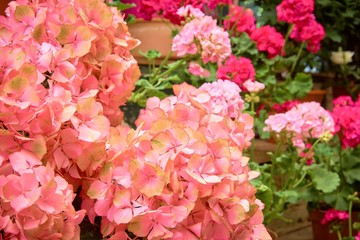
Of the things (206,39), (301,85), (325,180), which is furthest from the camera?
(301,85)

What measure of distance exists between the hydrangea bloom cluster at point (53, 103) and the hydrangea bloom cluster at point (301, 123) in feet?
2.85

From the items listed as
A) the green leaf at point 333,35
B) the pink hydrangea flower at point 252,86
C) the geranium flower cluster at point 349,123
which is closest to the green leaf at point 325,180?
the geranium flower cluster at point 349,123

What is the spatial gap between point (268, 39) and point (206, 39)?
0.74 meters

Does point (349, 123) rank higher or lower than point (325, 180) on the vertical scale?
higher

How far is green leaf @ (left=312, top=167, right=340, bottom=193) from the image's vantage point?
6.77ft

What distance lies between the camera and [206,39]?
1616 millimetres

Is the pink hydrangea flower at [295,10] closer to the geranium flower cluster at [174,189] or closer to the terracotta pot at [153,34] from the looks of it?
the terracotta pot at [153,34]

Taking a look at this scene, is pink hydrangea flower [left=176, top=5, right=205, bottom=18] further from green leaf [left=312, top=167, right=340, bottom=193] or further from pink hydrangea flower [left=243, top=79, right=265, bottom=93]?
green leaf [left=312, top=167, right=340, bottom=193]

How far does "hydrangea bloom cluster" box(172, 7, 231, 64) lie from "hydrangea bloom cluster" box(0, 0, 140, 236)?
0.65 meters

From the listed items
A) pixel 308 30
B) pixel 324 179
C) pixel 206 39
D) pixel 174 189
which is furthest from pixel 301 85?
pixel 174 189

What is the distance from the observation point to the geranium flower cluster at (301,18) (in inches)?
90.5

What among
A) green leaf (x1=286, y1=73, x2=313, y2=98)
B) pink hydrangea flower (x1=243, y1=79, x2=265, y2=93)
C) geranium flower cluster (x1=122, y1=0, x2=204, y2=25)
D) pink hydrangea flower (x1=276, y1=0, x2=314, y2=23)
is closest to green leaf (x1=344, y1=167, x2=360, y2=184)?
green leaf (x1=286, y1=73, x2=313, y2=98)

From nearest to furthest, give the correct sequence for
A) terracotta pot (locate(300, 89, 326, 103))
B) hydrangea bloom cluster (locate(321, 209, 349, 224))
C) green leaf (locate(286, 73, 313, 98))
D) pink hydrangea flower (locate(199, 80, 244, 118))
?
pink hydrangea flower (locate(199, 80, 244, 118)) < hydrangea bloom cluster (locate(321, 209, 349, 224)) < green leaf (locate(286, 73, 313, 98)) < terracotta pot (locate(300, 89, 326, 103))

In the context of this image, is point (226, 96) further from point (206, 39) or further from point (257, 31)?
point (257, 31)
